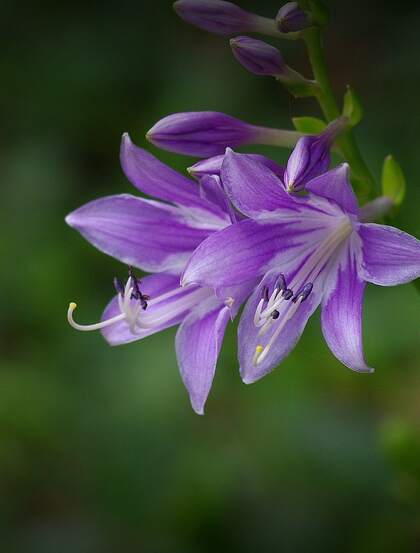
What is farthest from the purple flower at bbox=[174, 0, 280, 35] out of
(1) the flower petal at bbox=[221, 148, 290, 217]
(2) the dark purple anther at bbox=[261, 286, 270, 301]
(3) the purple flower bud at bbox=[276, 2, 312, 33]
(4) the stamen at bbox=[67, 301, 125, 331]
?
(4) the stamen at bbox=[67, 301, 125, 331]

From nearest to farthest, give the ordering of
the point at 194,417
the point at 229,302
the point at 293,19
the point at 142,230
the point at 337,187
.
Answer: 1. the point at 337,187
2. the point at 293,19
3. the point at 229,302
4. the point at 142,230
5. the point at 194,417

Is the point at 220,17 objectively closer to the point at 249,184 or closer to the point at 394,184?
the point at 249,184

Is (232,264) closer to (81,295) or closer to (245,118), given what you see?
(81,295)

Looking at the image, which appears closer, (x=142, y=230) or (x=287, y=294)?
(x=287, y=294)

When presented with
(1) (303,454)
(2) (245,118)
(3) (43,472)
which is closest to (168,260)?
(1) (303,454)

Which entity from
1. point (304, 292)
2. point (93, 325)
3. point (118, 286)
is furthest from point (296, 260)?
point (93, 325)

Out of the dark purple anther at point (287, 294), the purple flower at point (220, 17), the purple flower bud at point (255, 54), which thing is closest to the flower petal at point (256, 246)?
the dark purple anther at point (287, 294)
